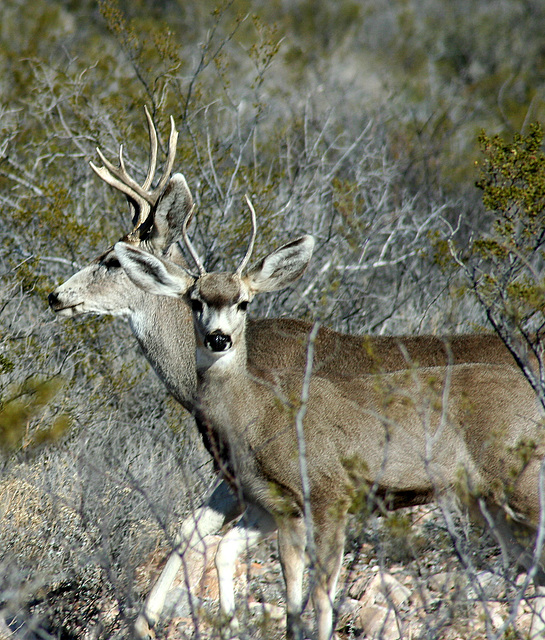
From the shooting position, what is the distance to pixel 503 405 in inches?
199

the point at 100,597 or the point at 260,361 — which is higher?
the point at 260,361

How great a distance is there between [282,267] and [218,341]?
76cm

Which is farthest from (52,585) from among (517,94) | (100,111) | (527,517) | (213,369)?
(517,94)

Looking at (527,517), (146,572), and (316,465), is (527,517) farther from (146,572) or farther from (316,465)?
(146,572)

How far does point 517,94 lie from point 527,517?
592 inches

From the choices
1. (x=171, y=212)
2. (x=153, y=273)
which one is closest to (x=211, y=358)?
(x=153, y=273)

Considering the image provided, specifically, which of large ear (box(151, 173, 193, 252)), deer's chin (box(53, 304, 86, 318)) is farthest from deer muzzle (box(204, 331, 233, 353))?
large ear (box(151, 173, 193, 252))

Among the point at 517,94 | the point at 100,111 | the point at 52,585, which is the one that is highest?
the point at 100,111

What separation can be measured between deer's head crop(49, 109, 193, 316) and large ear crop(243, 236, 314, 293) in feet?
3.58

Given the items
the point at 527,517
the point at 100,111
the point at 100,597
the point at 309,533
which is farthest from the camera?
the point at 100,111

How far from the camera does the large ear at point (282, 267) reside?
5426 mm

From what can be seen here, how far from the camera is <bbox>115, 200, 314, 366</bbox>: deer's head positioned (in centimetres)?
514

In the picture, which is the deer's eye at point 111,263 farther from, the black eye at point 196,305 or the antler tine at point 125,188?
A: the black eye at point 196,305

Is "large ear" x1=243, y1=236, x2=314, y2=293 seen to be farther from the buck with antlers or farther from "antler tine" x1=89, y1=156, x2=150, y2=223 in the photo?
"antler tine" x1=89, y1=156, x2=150, y2=223
